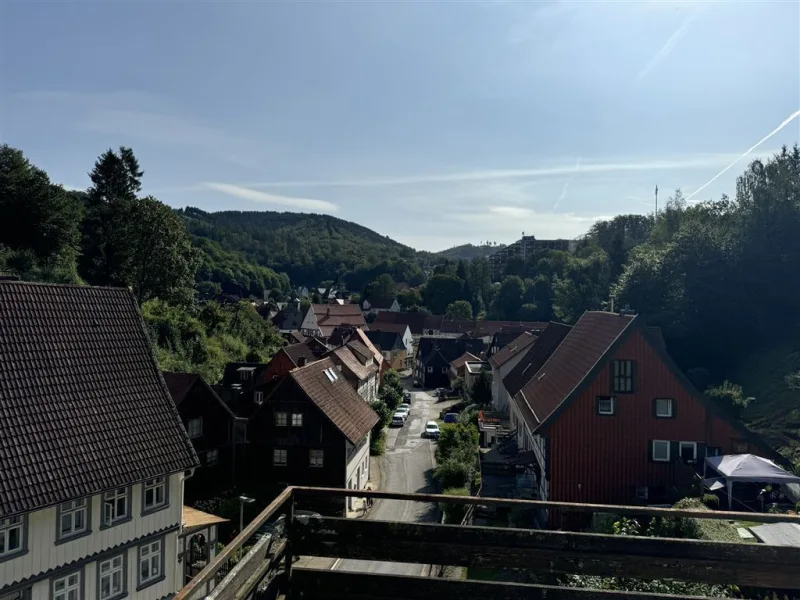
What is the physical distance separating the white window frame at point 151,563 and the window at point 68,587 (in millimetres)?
1958

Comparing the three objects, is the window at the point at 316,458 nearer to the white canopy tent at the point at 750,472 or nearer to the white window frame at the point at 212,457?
the white window frame at the point at 212,457

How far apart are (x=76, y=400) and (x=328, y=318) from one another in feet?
258

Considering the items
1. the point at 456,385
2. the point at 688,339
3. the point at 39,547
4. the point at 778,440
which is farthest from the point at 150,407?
the point at 456,385

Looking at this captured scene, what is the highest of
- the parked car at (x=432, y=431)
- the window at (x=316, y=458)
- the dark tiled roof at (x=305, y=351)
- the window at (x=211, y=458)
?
the dark tiled roof at (x=305, y=351)

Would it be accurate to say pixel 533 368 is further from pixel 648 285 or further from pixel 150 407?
pixel 150 407

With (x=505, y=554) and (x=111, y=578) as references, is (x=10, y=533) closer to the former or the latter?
(x=111, y=578)

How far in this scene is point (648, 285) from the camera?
45.5 meters

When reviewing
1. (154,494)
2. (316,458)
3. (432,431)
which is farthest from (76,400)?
(432,431)

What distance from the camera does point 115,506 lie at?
614 inches

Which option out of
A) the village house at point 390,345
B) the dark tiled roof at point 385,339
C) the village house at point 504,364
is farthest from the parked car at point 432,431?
the dark tiled roof at point 385,339

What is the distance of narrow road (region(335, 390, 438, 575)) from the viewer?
21266mm

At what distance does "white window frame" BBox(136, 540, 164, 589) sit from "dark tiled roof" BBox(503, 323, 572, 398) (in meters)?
20.4

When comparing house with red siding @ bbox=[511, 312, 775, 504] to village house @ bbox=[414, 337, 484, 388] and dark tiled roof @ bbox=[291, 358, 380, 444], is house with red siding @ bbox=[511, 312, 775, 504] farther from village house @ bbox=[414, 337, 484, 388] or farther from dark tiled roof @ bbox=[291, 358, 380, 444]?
village house @ bbox=[414, 337, 484, 388]

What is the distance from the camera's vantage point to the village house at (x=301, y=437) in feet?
92.2
